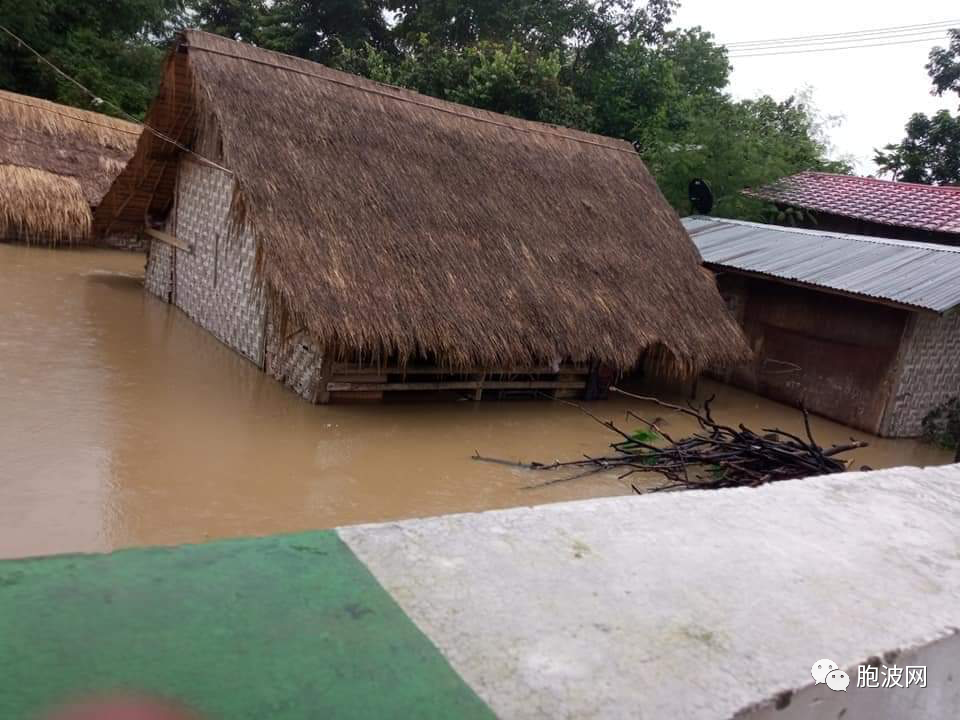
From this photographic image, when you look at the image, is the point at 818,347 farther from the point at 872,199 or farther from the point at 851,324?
the point at 872,199

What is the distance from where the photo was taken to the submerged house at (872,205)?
→ 13.3 metres

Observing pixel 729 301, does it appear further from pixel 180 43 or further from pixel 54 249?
pixel 54 249

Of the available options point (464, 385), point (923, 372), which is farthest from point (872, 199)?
point (464, 385)

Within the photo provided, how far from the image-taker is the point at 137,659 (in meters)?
1.18

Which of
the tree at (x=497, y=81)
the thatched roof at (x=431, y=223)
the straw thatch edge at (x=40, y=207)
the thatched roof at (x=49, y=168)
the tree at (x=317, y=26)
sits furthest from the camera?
the tree at (x=317, y=26)

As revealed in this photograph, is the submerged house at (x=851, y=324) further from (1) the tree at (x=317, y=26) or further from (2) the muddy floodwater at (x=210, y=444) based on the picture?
(1) the tree at (x=317, y=26)

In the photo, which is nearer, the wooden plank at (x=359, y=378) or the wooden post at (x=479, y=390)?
Result: the wooden plank at (x=359, y=378)

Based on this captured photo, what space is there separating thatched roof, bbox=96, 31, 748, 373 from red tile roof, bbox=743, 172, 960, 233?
18.8 feet

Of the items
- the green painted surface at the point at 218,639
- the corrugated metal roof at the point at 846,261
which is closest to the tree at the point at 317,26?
the corrugated metal roof at the point at 846,261

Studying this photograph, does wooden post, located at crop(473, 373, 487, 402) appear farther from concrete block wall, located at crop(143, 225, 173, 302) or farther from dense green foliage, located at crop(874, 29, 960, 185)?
dense green foliage, located at crop(874, 29, 960, 185)

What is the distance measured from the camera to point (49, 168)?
544 inches

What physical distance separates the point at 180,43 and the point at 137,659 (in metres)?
8.18

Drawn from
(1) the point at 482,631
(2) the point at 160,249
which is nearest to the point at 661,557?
(1) the point at 482,631

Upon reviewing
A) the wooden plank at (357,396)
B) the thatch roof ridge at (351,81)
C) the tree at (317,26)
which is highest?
the tree at (317,26)
